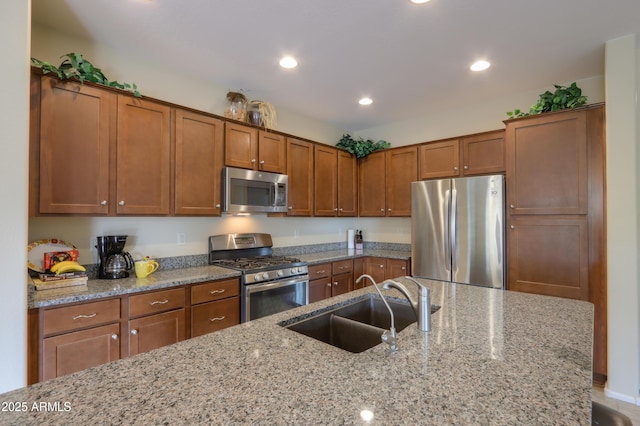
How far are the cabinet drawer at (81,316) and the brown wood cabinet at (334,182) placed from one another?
2.34m

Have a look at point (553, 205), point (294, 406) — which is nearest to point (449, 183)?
point (553, 205)

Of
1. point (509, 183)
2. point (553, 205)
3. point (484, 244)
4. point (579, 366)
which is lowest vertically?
point (579, 366)

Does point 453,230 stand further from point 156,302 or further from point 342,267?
point 156,302

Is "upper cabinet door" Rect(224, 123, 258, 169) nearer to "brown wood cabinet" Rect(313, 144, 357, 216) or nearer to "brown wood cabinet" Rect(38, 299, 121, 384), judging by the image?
"brown wood cabinet" Rect(313, 144, 357, 216)

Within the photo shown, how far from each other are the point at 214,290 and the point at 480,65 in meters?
3.00

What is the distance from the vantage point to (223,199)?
2926 mm

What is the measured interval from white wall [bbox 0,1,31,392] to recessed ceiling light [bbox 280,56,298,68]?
163 centimetres

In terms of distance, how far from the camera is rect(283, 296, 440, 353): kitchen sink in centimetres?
145

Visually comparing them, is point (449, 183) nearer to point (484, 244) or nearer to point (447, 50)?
point (484, 244)

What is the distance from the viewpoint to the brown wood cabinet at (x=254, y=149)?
3000 mm

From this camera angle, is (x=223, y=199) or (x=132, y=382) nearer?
(x=132, y=382)

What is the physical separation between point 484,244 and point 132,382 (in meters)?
3.07

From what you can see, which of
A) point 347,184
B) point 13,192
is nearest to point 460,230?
point 347,184

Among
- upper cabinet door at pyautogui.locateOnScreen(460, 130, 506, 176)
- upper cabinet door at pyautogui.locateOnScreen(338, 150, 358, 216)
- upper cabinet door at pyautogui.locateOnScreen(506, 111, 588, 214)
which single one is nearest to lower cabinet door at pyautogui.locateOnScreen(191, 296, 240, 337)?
upper cabinet door at pyautogui.locateOnScreen(338, 150, 358, 216)
